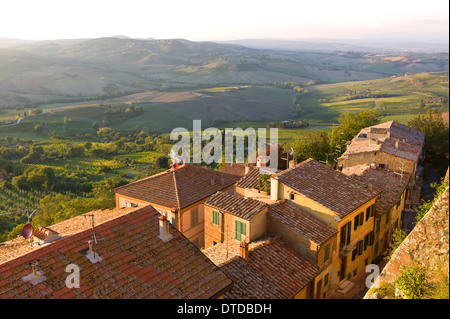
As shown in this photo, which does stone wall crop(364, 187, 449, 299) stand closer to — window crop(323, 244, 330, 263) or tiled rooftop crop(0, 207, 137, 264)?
window crop(323, 244, 330, 263)

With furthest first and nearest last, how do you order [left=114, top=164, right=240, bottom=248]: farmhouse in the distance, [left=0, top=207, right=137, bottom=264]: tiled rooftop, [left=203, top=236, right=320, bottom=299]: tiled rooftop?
[left=114, top=164, right=240, bottom=248]: farmhouse in the distance → [left=0, top=207, right=137, bottom=264]: tiled rooftop → [left=203, top=236, right=320, bottom=299]: tiled rooftop

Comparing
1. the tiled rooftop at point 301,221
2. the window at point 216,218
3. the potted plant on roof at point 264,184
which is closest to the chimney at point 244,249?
the tiled rooftop at point 301,221

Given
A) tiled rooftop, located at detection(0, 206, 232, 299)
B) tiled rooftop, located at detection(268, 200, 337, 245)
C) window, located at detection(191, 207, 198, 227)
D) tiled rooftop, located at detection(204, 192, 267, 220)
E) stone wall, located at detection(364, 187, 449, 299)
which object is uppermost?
stone wall, located at detection(364, 187, 449, 299)

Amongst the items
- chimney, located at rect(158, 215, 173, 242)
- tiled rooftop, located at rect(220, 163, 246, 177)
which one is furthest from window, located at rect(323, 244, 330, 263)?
tiled rooftop, located at rect(220, 163, 246, 177)

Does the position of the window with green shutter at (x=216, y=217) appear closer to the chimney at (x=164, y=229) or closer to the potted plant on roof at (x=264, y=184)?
the potted plant on roof at (x=264, y=184)

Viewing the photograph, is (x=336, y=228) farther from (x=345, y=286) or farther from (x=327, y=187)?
(x=345, y=286)
